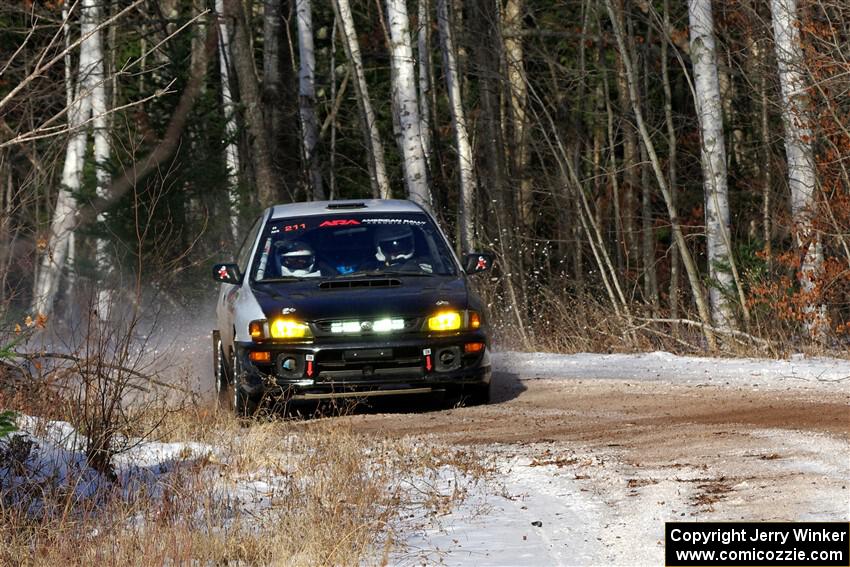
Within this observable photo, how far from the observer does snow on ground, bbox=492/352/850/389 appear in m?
13.0

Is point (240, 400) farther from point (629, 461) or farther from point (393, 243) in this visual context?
point (629, 461)

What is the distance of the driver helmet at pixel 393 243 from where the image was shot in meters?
12.4

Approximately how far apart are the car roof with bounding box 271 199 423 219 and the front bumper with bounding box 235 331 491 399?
6.00ft

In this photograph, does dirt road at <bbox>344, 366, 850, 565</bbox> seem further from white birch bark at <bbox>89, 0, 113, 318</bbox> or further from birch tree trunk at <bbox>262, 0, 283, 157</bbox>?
birch tree trunk at <bbox>262, 0, 283, 157</bbox>

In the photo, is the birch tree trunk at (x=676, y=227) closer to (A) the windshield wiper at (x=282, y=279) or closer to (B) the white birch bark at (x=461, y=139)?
(B) the white birch bark at (x=461, y=139)

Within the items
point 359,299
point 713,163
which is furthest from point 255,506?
point 713,163

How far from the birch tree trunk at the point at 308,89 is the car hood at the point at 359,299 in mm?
17351

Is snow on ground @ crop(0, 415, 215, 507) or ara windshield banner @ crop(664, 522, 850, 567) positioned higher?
snow on ground @ crop(0, 415, 215, 507)

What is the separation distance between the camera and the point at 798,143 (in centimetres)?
1748

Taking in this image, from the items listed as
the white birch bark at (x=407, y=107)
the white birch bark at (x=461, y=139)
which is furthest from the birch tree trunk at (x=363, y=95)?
the white birch bark at (x=407, y=107)

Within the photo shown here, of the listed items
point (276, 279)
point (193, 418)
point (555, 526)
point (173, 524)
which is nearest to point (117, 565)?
point (173, 524)

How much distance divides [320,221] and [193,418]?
2549mm

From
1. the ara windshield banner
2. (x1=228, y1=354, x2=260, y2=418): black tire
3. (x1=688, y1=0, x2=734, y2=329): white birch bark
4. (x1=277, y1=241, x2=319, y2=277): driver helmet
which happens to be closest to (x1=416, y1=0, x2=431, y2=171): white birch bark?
(x1=688, y1=0, x2=734, y2=329): white birch bark

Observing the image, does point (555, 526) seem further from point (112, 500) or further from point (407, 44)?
point (407, 44)
